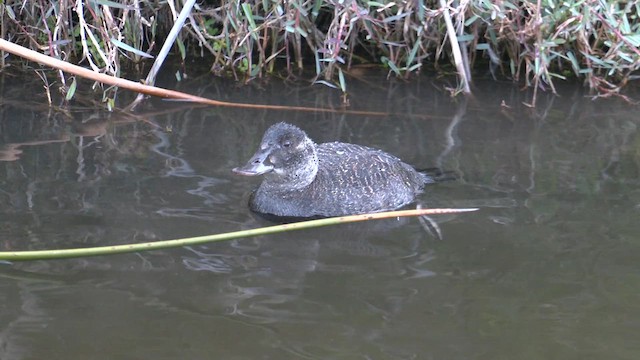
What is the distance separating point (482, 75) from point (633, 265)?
381cm

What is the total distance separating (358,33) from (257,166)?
3.13 meters

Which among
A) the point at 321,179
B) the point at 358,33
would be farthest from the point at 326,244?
the point at 358,33

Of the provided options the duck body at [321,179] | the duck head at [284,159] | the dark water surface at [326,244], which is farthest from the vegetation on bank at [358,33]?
the duck head at [284,159]

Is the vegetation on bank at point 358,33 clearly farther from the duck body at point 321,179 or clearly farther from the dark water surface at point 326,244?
the duck body at point 321,179

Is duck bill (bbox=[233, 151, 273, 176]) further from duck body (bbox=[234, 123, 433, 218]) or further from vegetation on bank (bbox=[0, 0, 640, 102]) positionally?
vegetation on bank (bbox=[0, 0, 640, 102])

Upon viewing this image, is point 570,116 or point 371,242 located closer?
point 371,242

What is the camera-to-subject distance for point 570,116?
821 centimetres

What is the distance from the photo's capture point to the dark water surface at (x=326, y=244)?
4.73m

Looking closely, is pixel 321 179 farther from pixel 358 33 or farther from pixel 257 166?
pixel 358 33

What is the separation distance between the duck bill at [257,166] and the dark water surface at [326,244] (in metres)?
0.25

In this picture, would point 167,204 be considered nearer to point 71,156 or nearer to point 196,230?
point 196,230

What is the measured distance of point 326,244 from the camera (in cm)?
585

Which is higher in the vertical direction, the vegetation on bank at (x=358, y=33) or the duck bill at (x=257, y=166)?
the vegetation on bank at (x=358, y=33)

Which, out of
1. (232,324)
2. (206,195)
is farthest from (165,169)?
(232,324)
